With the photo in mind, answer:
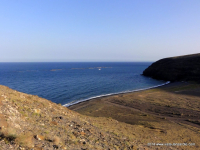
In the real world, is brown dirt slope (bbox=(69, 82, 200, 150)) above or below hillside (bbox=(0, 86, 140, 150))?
below

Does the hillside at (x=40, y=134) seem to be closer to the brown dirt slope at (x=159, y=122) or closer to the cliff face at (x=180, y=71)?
the brown dirt slope at (x=159, y=122)

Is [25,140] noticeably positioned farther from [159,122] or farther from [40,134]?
[159,122]

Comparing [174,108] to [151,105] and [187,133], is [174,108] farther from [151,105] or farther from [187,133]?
[187,133]

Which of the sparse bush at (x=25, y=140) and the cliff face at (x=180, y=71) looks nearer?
the sparse bush at (x=25, y=140)

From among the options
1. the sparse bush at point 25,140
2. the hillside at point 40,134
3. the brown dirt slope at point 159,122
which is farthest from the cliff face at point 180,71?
the sparse bush at point 25,140

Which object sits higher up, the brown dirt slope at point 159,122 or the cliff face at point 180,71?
the cliff face at point 180,71

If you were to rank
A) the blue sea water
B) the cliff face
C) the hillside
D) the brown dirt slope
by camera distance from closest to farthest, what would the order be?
the hillside → the brown dirt slope → the blue sea water → the cliff face

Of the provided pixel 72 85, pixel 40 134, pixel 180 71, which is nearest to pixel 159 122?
pixel 40 134

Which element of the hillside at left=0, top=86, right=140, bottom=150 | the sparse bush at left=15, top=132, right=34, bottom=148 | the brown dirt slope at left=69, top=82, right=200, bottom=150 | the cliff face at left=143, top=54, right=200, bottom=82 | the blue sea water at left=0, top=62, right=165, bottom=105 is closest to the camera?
the sparse bush at left=15, top=132, right=34, bottom=148

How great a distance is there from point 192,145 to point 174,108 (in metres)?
15.1

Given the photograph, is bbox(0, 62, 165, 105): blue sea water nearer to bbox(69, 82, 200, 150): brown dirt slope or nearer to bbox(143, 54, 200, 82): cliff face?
bbox(143, 54, 200, 82): cliff face

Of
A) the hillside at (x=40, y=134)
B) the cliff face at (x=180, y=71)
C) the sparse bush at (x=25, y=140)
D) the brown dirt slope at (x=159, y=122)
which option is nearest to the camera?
the sparse bush at (x=25, y=140)

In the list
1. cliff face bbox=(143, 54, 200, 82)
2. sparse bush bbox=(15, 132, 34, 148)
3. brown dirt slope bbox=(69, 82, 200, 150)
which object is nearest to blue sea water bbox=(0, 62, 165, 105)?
cliff face bbox=(143, 54, 200, 82)

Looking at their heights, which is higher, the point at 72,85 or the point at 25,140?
the point at 25,140
